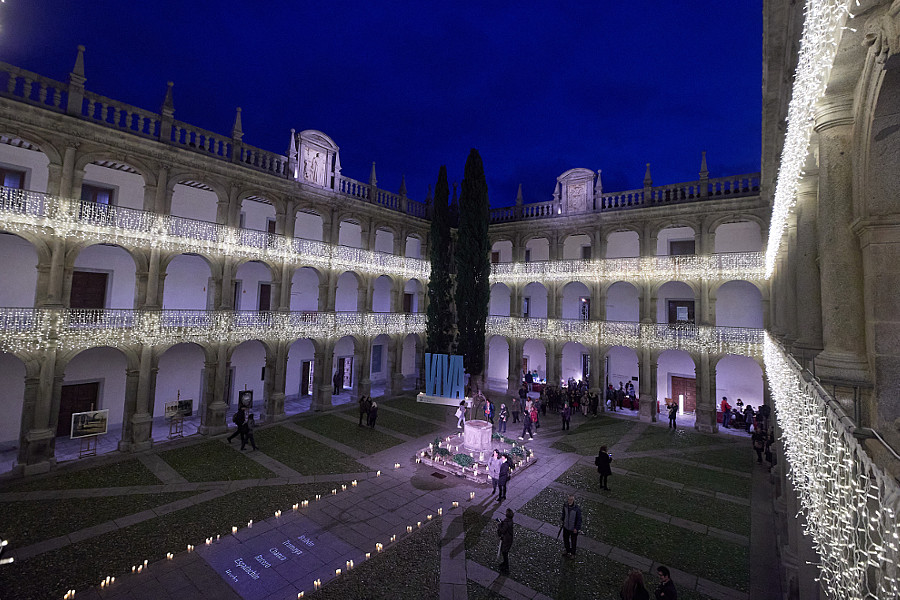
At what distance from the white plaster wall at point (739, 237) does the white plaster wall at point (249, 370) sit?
28006mm

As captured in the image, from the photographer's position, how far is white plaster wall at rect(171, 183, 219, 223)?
791 inches

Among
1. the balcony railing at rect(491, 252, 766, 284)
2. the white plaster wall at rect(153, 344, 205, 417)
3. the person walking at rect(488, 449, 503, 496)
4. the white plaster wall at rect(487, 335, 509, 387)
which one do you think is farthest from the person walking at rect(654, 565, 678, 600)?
the white plaster wall at rect(487, 335, 509, 387)

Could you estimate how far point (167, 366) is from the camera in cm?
2025

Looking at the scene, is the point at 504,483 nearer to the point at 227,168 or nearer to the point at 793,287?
A: the point at 793,287

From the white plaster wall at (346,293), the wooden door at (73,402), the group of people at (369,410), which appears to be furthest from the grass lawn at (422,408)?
the wooden door at (73,402)

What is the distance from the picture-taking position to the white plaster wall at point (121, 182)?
17469 mm

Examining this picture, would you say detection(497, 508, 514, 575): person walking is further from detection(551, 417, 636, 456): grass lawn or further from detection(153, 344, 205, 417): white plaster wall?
detection(153, 344, 205, 417): white plaster wall

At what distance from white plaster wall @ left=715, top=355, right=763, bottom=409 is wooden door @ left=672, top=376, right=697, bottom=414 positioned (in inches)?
52.3

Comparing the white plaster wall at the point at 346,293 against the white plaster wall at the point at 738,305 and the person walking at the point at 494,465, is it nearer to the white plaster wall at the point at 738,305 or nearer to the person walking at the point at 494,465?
the person walking at the point at 494,465

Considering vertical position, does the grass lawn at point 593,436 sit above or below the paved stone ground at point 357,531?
above

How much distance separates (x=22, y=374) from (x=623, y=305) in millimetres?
31406

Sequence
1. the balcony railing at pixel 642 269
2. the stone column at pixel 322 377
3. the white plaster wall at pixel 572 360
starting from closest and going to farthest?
the balcony railing at pixel 642 269
the stone column at pixel 322 377
the white plaster wall at pixel 572 360

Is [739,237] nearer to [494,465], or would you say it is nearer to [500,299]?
[500,299]

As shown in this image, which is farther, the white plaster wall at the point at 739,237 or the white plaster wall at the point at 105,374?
the white plaster wall at the point at 739,237
